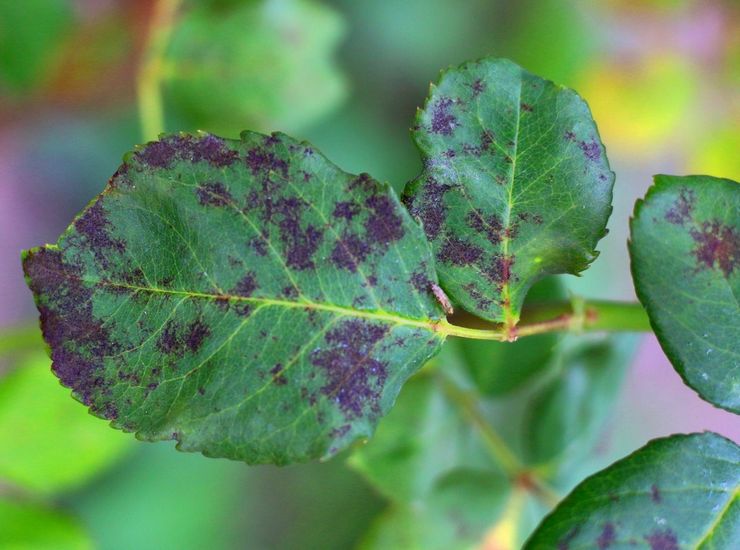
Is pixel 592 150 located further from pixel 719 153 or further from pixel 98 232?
pixel 719 153

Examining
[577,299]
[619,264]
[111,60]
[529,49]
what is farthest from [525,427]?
[111,60]

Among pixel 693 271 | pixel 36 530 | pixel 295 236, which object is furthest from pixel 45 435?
pixel 693 271

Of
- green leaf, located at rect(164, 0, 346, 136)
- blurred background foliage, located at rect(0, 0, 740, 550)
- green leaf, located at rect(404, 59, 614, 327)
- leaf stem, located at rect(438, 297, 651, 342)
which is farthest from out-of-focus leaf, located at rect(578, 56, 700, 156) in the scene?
green leaf, located at rect(404, 59, 614, 327)

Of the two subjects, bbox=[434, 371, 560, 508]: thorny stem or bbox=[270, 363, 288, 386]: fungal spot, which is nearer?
bbox=[270, 363, 288, 386]: fungal spot

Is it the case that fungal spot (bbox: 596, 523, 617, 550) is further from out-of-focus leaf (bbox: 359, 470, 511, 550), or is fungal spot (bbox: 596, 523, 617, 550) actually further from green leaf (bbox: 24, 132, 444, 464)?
out-of-focus leaf (bbox: 359, 470, 511, 550)

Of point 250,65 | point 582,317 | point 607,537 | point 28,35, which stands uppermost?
point 28,35

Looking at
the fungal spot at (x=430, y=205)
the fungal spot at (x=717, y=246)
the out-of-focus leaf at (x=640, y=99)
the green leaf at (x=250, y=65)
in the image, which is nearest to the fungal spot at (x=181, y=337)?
the fungal spot at (x=430, y=205)
